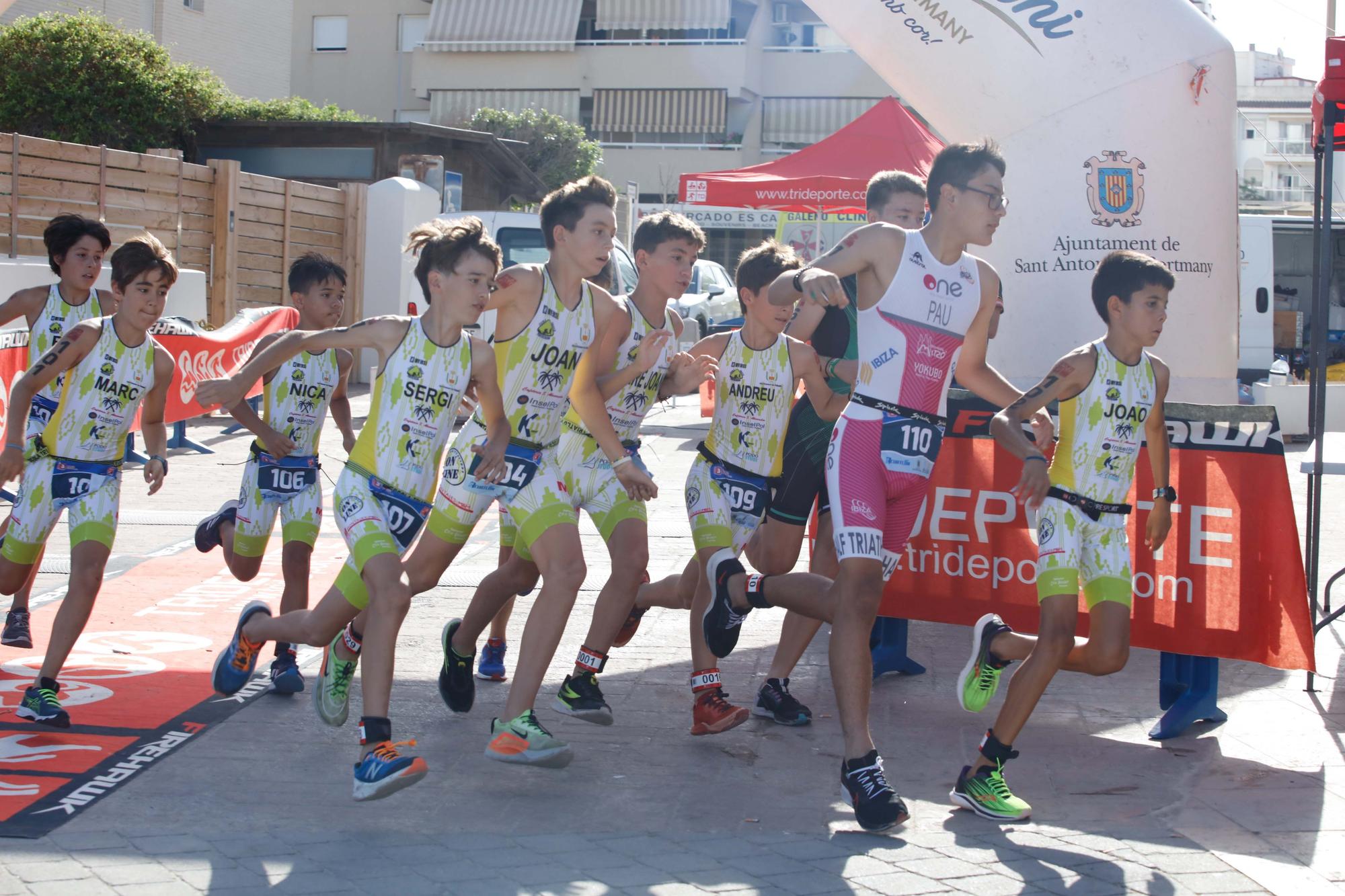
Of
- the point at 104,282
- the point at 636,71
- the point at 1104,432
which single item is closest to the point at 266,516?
the point at 1104,432

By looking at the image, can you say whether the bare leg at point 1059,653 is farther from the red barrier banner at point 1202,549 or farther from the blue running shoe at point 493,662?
the blue running shoe at point 493,662

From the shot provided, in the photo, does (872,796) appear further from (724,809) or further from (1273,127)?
(1273,127)

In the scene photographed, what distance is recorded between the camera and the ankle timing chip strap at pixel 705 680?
207 inches

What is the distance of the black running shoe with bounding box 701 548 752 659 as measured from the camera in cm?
503

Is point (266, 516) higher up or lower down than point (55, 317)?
lower down

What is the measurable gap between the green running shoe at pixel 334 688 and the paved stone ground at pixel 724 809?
0.15 metres

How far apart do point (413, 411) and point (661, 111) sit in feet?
128

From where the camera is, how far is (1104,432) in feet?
16.0

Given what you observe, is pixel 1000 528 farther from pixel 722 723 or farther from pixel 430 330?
pixel 430 330

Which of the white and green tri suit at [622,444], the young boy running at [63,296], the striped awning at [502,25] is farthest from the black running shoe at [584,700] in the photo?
the striped awning at [502,25]

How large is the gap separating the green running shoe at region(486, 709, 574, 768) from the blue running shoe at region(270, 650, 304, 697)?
1.33 meters

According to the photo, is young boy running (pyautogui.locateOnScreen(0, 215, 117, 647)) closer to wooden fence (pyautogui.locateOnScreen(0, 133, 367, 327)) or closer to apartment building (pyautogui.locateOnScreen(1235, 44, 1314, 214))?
wooden fence (pyautogui.locateOnScreen(0, 133, 367, 327))

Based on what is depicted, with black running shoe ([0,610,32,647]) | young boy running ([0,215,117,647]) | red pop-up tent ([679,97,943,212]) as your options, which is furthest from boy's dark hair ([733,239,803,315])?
red pop-up tent ([679,97,943,212])

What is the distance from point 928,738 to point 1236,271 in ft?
10.7
